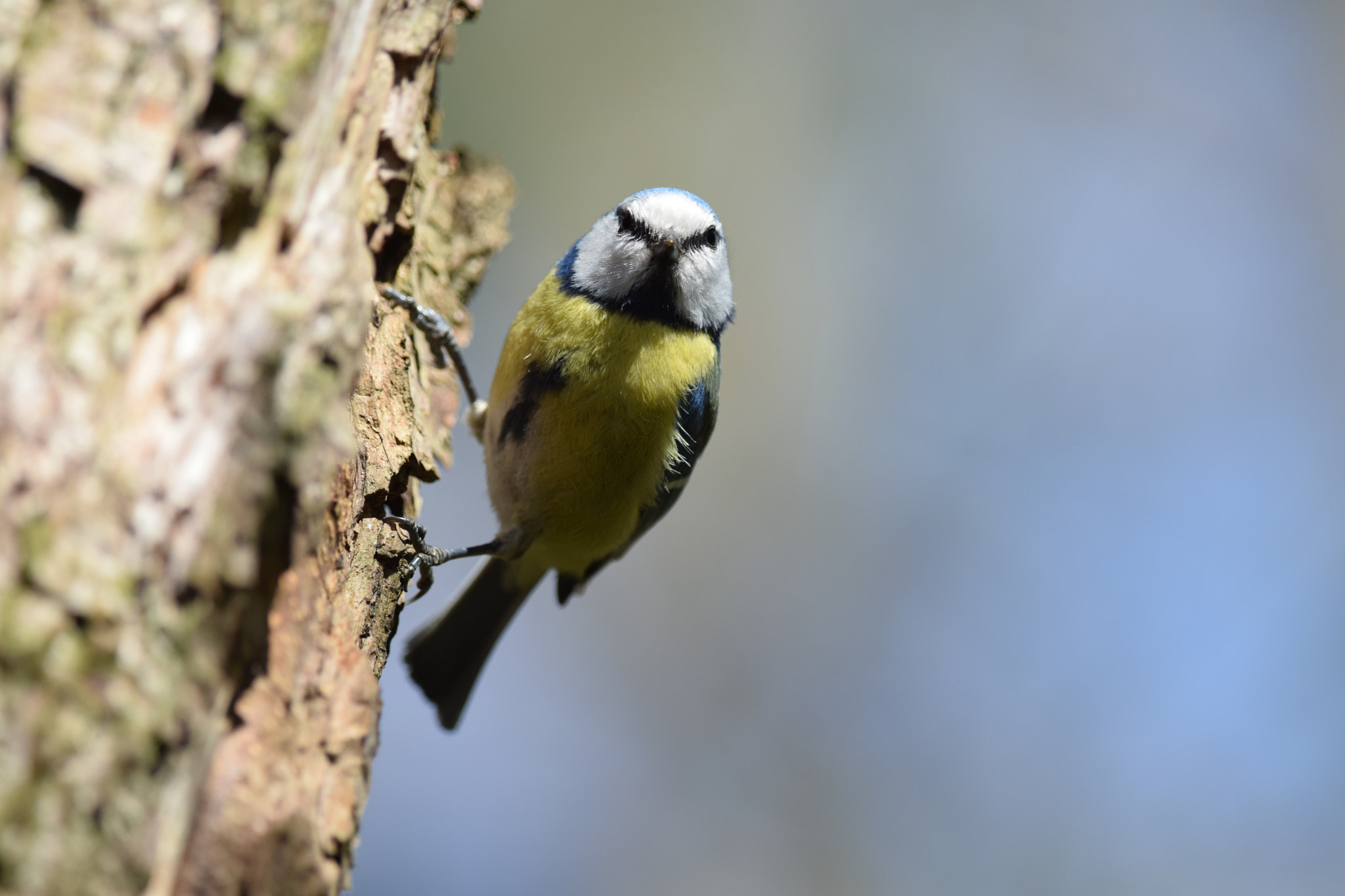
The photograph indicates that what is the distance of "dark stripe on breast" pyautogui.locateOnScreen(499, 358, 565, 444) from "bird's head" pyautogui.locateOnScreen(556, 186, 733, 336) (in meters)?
0.28

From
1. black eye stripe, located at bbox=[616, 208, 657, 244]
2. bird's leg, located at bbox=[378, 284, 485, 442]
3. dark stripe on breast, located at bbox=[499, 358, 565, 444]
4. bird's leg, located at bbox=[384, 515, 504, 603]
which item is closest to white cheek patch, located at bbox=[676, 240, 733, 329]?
black eye stripe, located at bbox=[616, 208, 657, 244]

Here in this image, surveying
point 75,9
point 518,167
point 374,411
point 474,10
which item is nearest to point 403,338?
point 374,411

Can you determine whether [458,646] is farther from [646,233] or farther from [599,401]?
[646,233]

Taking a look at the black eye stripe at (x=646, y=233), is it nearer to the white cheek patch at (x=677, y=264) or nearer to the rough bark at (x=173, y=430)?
the white cheek patch at (x=677, y=264)

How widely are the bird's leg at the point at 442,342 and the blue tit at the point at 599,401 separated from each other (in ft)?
0.60

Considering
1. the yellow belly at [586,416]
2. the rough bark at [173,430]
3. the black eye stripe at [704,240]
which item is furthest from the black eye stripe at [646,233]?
the rough bark at [173,430]

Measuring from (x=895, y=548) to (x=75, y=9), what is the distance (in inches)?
242

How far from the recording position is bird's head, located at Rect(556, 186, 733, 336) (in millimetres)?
2932

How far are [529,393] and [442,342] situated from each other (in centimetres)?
38

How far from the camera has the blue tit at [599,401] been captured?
278 cm

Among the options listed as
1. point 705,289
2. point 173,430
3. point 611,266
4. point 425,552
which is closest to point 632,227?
point 611,266

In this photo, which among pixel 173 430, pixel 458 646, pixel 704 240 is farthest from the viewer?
pixel 458 646

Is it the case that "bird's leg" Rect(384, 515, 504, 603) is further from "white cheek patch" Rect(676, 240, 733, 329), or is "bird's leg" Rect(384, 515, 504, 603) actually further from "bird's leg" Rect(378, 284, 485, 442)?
"white cheek patch" Rect(676, 240, 733, 329)

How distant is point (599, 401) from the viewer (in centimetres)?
276
